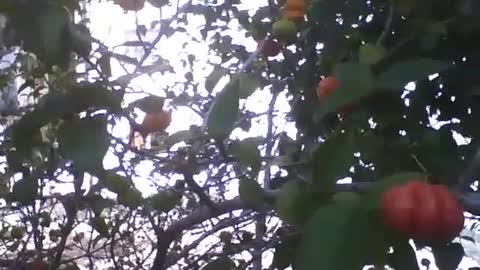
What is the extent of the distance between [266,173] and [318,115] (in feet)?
2.32

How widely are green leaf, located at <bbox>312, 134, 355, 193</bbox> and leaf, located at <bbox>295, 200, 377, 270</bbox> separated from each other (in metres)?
0.06

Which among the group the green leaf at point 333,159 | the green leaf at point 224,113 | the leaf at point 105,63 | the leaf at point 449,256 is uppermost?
the leaf at point 105,63

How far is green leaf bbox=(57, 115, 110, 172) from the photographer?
0.69 meters

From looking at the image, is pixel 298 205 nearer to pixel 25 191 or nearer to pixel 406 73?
pixel 406 73

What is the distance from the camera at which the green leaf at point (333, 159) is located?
62 centimetres

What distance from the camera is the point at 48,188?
1.99 metres

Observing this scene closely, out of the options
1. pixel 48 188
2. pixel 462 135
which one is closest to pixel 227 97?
pixel 462 135

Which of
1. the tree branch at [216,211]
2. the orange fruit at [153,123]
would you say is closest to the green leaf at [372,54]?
the tree branch at [216,211]

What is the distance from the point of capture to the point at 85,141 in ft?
2.28

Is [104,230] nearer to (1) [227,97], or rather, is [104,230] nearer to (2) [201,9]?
(1) [227,97]

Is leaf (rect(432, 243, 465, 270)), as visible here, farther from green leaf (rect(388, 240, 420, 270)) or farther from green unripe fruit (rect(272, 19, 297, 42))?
green unripe fruit (rect(272, 19, 297, 42))

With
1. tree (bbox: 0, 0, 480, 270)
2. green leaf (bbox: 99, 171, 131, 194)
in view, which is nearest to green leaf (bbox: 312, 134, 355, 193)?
tree (bbox: 0, 0, 480, 270)

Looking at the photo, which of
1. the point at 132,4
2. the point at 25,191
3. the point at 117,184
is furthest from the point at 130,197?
the point at 132,4

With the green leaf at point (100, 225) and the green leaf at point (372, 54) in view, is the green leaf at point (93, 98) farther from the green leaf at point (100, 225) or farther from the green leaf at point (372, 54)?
the green leaf at point (100, 225)
